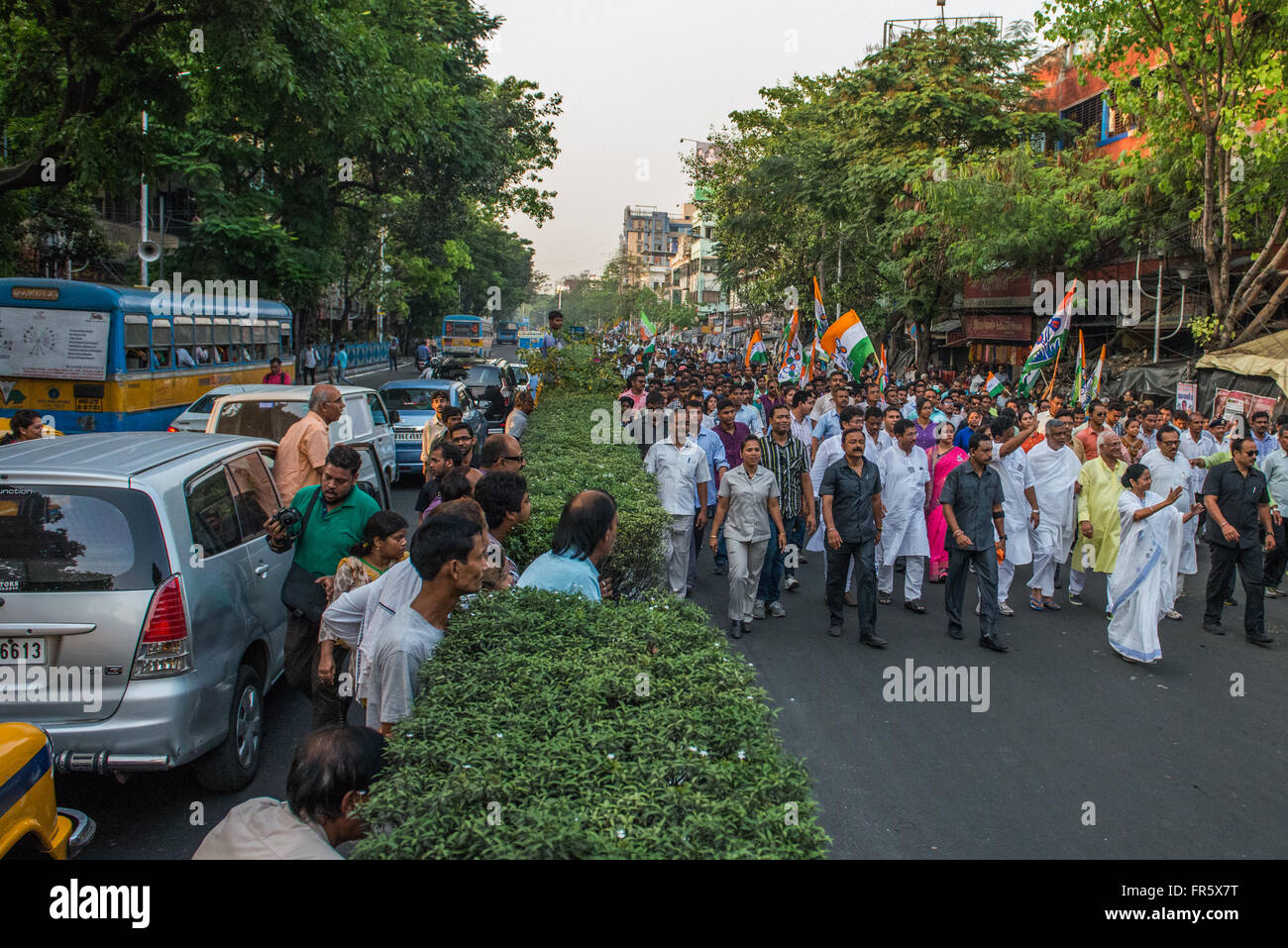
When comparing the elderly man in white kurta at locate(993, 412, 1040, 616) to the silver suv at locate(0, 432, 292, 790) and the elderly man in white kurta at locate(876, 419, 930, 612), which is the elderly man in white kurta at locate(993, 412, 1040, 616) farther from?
the silver suv at locate(0, 432, 292, 790)

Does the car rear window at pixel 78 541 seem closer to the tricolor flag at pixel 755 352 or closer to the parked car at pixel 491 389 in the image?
the parked car at pixel 491 389

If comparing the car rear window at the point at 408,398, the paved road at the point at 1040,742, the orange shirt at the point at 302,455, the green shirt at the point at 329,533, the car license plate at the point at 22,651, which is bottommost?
the paved road at the point at 1040,742

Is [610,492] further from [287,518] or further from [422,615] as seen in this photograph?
[422,615]

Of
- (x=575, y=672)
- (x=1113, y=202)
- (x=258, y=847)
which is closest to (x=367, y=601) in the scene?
(x=575, y=672)

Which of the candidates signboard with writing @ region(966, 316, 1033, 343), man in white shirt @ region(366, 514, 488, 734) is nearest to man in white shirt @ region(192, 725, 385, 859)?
man in white shirt @ region(366, 514, 488, 734)

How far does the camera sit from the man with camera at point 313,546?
5.01 metres

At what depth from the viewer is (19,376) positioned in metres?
14.5

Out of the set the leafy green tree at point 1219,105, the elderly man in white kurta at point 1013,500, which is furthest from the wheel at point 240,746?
the leafy green tree at point 1219,105

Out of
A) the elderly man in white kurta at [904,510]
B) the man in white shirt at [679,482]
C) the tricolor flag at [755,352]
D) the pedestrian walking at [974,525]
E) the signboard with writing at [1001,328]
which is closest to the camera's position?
the pedestrian walking at [974,525]

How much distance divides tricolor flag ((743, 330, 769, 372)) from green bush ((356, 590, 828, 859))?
23731mm

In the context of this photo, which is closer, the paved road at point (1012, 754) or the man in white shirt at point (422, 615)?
the man in white shirt at point (422, 615)

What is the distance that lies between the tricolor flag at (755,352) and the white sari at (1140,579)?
19091 millimetres

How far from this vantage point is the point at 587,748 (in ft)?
9.33
